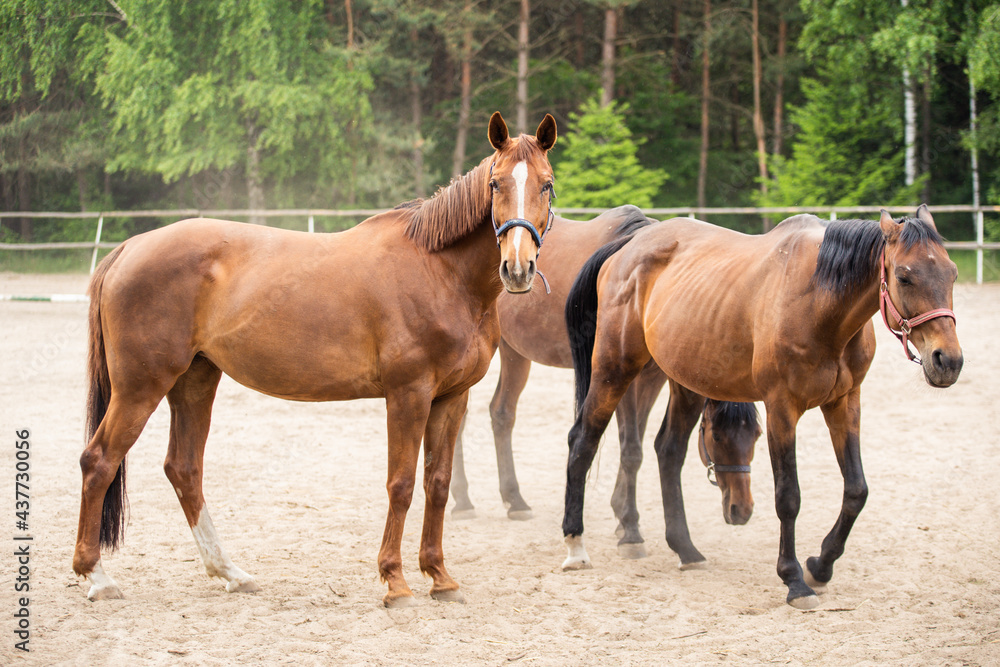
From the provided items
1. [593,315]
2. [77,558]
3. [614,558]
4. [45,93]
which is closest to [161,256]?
[77,558]

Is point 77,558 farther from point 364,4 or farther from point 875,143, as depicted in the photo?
point 875,143

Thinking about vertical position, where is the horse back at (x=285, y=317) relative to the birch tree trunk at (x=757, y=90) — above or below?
below

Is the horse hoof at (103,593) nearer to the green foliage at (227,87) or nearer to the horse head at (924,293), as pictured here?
the horse head at (924,293)

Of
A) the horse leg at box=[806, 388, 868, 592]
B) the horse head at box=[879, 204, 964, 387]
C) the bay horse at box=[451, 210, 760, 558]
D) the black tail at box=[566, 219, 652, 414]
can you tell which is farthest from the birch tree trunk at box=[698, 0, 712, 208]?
the horse head at box=[879, 204, 964, 387]

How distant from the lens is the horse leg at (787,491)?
3.48 metres

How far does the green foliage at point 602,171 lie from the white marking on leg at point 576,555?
1455 centimetres

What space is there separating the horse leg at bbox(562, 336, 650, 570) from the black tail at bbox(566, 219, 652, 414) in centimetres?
29

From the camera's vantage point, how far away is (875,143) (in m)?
19.9

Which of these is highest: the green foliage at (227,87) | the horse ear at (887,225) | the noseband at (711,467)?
the green foliage at (227,87)

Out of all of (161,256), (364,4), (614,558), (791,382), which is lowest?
(614,558)

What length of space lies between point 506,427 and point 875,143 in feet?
60.2

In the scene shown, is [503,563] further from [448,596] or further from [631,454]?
[631,454]

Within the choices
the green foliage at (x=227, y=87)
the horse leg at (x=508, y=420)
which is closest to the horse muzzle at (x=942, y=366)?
the horse leg at (x=508, y=420)

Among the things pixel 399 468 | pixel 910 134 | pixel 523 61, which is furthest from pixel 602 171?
pixel 399 468
